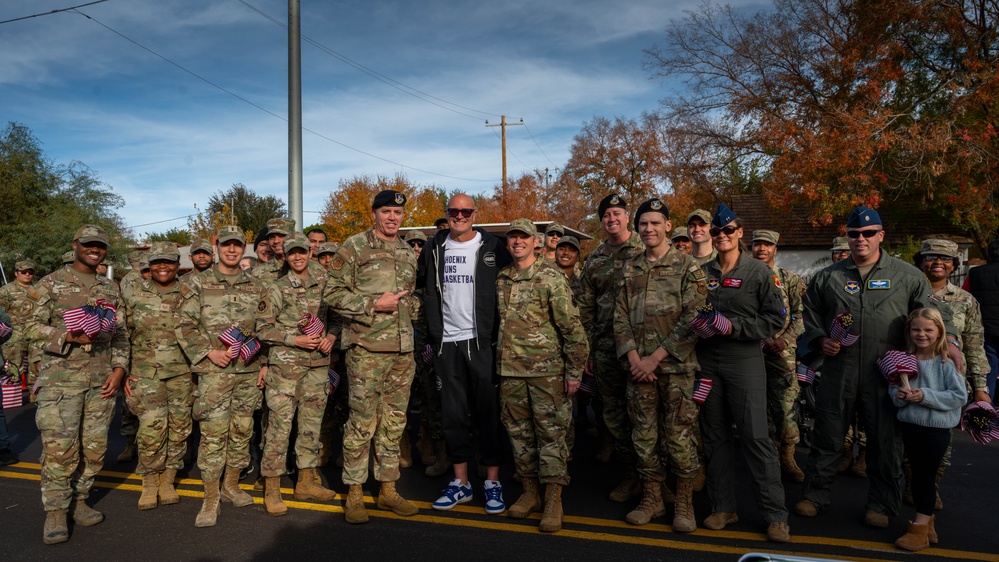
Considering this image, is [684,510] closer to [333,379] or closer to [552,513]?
[552,513]

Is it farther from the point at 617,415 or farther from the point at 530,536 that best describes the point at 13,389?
the point at 617,415

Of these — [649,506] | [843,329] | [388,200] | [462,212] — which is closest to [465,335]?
[462,212]

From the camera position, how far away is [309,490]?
16.8 feet

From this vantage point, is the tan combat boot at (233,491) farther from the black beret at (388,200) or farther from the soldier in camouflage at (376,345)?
the black beret at (388,200)

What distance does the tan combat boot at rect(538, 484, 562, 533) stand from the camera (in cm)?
446

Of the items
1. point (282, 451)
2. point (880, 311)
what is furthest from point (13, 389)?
point (880, 311)

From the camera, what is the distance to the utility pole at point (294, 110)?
9562 millimetres

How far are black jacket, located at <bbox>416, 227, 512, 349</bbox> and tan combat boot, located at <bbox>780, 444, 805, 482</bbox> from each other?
10.1 ft

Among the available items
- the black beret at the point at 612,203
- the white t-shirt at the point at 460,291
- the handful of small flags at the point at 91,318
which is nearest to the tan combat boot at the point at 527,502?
the white t-shirt at the point at 460,291

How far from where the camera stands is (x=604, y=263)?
5562 millimetres

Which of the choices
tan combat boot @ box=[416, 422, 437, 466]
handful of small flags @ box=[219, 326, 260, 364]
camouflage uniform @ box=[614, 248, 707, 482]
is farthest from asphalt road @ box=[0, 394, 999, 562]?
handful of small flags @ box=[219, 326, 260, 364]

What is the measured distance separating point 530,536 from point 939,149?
14.2m

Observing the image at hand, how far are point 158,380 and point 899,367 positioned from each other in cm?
580

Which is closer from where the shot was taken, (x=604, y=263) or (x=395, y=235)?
(x=395, y=235)
